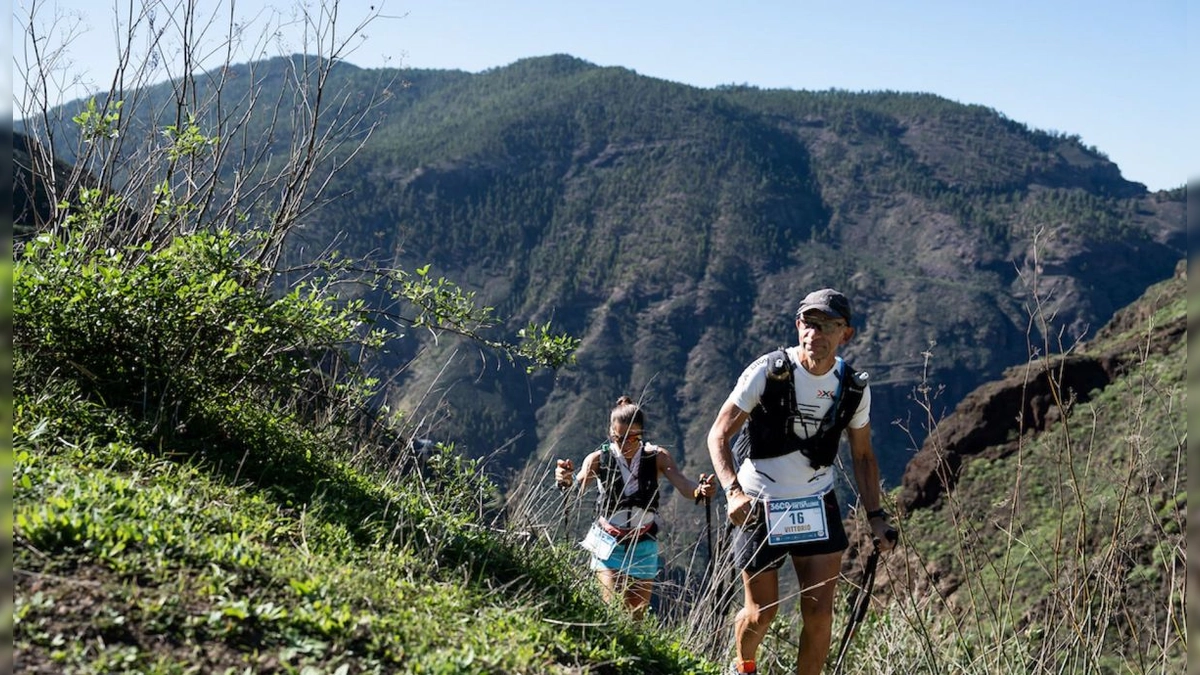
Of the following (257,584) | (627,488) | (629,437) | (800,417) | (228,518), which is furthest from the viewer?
(629,437)

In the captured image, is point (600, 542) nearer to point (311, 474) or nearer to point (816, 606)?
point (816, 606)

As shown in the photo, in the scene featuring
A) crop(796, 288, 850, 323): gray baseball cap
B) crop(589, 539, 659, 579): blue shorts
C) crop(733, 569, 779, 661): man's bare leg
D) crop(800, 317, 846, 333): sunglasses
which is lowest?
crop(589, 539, 659, 579): blue shorts

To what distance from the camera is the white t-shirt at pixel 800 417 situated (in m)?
4.45

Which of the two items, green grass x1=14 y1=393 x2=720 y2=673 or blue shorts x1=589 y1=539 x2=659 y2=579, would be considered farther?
blue shorts x1=589 y1=539 x2=659 y2=579

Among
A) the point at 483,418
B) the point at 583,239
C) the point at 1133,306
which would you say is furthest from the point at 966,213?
the point at 1133,306

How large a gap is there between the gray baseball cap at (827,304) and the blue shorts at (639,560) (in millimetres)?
1758

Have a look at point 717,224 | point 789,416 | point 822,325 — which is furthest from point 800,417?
point 717,224

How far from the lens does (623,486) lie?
6.04m

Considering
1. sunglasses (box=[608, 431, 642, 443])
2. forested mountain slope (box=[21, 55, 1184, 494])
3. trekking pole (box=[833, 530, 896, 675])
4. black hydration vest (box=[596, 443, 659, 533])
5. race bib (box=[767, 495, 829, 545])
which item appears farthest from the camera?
forested mountain slope (box=[21, 55, 1184, 494])

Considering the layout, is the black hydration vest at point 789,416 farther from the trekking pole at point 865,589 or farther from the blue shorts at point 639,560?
the blue shorts at point 639,560

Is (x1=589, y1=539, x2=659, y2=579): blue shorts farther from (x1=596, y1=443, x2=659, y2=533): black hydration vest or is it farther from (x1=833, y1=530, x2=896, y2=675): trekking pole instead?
(x1=833, y1=530, x2=896, y2=675): trekking pole

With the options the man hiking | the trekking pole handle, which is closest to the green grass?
the man hiking

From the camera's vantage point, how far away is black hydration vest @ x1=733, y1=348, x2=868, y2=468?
446 centimetres

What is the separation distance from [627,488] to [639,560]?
1.39 feet
